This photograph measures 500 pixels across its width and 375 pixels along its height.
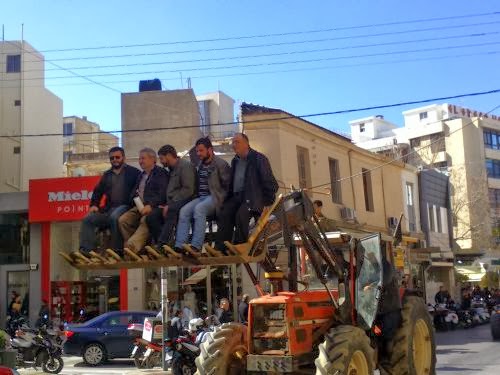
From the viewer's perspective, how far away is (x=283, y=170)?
22672 mm

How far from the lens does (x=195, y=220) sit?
6781 mm

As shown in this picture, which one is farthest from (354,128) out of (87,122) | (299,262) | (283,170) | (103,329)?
(299,262)

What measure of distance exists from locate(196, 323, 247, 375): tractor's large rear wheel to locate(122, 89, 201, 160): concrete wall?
21.4m

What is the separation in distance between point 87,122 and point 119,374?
42917mm

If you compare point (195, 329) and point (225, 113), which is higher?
point (225, 113)

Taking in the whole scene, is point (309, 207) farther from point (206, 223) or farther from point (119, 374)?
point (119, 374)

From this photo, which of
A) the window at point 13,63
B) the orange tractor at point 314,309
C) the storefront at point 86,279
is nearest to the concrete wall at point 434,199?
the storefront at point 86,279

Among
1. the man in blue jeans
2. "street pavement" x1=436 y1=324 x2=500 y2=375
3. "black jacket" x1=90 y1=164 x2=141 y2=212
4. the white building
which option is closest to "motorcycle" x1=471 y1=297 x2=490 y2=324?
"street pavement" x1=436 y1=324 x2=500 y2=375

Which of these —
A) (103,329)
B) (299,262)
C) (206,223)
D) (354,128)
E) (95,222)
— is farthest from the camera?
(354,128)

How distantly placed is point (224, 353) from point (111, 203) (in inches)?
90.0

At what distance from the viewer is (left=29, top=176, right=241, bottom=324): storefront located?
22422mm

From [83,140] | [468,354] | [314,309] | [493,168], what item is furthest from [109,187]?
[493,168]

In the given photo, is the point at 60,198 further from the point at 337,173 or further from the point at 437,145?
the point at 437,145

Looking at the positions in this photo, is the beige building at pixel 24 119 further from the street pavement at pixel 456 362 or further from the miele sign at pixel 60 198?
the street pavement at pixel 456 362
